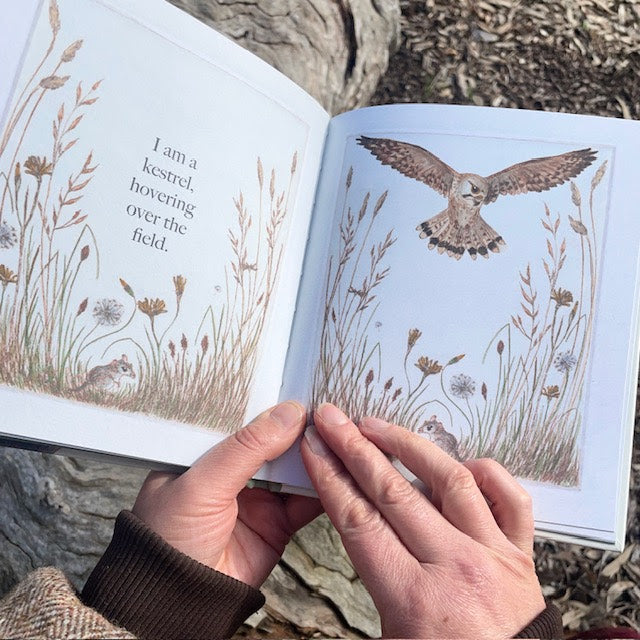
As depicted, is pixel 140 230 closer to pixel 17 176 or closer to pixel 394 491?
pixel 17 176

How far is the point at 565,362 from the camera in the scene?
1.24m

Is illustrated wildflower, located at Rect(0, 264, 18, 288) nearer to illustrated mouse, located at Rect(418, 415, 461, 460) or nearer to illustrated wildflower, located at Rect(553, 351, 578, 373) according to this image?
illustrated mouse, located at Rect(418, 415, 461, 460)

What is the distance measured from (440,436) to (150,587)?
1.79 feet

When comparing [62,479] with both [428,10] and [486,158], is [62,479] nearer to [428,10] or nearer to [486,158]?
[486,158]

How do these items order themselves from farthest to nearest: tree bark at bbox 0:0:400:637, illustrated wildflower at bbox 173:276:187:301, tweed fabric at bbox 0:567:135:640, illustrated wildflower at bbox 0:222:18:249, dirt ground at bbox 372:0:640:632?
dirt ground at bbox 372:0:640:632 < tree bark at bbox 0:0:400:637 < illustrated wildflower at bbox 173:276:187:301 < illustrated wildflower at bbox 0:222:18:249 < tweed fabric at bbox 0:567:135:640

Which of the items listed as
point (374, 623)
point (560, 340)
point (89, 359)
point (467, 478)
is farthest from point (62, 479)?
point (560, 340)

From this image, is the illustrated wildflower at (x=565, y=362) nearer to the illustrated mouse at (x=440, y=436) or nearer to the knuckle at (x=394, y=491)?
the illustrated mouse at (x=440, y=436)

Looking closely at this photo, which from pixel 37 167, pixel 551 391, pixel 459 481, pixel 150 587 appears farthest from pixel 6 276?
pixel 551 391

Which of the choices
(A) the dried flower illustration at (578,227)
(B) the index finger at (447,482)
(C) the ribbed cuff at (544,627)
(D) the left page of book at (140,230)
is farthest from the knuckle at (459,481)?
(A) the dried flower illustration at (578,227)

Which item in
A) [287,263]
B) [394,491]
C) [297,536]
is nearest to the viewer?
[394,491]

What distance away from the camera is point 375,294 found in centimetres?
127

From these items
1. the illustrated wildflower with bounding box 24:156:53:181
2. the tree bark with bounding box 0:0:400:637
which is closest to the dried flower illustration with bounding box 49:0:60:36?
the illustrated wildflower with bounding box 24:156:53:181

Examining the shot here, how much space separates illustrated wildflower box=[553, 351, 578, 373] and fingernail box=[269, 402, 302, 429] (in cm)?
46

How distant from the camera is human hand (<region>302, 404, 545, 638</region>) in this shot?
1.02m
